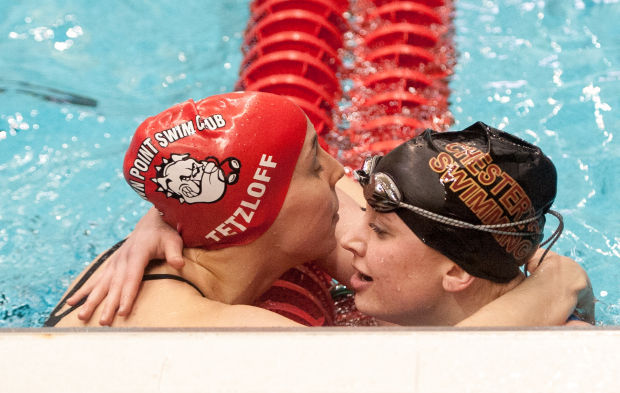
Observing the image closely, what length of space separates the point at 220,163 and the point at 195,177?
0.09 m

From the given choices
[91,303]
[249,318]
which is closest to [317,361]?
[249,318]

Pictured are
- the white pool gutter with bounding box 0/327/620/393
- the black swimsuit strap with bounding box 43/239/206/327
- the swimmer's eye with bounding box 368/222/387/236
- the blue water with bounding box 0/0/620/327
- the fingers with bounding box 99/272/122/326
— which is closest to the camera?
the white pool gutter with bounding box 0/327/620/393

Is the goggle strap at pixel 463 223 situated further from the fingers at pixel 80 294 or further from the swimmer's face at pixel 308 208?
the fingers at pixel 80 294

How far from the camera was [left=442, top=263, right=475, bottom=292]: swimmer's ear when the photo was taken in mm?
2082

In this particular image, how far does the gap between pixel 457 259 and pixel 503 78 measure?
2.57 m

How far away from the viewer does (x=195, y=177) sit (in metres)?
2.13

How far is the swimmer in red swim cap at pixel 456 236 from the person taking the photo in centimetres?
196

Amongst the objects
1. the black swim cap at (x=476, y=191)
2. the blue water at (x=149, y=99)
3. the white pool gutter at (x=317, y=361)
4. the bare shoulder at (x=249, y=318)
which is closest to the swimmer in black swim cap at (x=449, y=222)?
the black swim cap at (x=476, y=191)

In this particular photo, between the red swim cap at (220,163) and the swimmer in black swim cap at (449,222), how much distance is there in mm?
299

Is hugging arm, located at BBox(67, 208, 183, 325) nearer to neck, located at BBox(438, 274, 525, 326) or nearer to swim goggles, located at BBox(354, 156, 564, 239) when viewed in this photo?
swim goggles, located at BBox(354, 156, 564, 239)

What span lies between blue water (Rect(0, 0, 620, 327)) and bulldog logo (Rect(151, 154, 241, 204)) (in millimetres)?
1229

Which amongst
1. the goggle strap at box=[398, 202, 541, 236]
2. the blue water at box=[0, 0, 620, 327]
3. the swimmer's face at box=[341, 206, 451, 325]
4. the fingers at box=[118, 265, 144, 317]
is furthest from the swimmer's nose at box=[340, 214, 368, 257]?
the blue water at box=[0, 0, 620, 327]

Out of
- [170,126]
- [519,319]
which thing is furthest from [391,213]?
[170,126]

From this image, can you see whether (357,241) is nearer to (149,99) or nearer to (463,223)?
(463,223)
